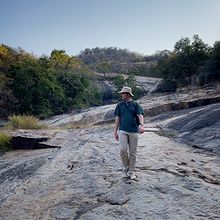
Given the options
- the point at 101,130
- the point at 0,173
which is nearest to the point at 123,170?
the point at 0,173

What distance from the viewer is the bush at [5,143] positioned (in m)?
13.5

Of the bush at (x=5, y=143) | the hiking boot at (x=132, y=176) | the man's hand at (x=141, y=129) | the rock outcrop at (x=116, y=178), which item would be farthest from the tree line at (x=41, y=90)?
the hiking boot at (x=132, y=176)

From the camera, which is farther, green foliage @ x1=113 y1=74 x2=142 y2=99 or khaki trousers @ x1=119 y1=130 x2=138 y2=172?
green foliage @ x1=113 y1=74 x2=142 y2=99

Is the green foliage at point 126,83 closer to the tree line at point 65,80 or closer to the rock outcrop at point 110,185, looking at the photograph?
the tree line at point 65,80

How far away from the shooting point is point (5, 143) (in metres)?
13.6

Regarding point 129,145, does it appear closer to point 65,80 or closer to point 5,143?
point 5,143

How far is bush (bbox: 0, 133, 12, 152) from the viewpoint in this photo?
13.5m

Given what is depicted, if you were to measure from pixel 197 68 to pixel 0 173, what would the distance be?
1983 cm

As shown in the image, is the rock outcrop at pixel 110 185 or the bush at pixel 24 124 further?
the bush at pixel 24 124

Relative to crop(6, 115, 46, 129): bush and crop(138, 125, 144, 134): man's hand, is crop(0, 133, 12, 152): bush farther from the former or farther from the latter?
crop(138, 125, 144, 134): man's hand

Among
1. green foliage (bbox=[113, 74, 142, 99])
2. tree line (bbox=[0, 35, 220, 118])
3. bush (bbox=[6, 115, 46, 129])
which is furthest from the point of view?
green foliage (bbox=[113, 74, 142, 99])

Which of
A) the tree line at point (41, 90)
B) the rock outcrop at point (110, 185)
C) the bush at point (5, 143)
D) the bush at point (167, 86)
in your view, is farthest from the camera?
the bush at point (167, 86)

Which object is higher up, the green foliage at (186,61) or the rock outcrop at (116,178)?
the green foliage at (186,61)

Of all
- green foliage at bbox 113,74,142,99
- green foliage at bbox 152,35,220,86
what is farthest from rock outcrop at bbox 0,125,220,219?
green foliage at bbox 113,74,142,99
